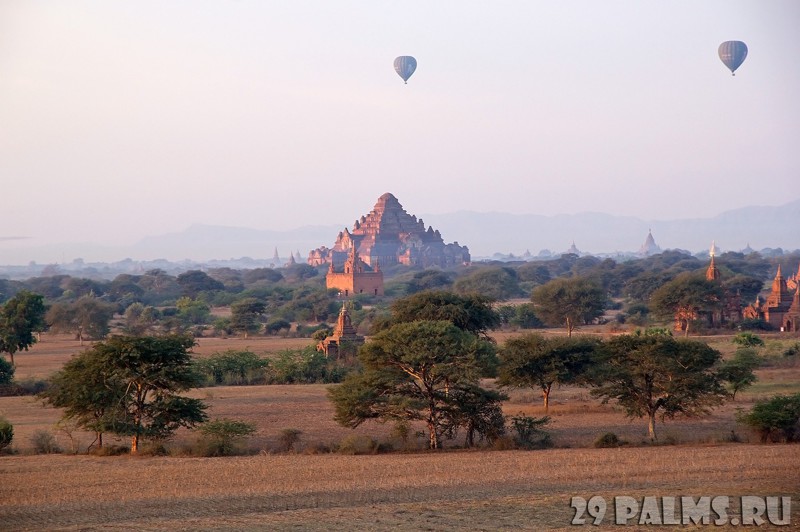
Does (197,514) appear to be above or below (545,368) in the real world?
below

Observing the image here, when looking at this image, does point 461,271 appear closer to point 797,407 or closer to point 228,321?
point 228,321

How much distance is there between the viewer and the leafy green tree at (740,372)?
1078 inches

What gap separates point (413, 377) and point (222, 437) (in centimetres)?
473

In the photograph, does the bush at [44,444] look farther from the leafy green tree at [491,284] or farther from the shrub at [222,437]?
the leafy green tree at [491,284]

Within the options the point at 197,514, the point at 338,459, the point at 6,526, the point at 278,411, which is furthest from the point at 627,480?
the point at 278,411

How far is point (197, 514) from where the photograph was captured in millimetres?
17094

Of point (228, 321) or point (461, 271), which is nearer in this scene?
point (228, 321)

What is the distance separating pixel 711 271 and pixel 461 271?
78.1 meters

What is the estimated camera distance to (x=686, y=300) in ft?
190

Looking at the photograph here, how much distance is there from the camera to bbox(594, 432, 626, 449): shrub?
24062mm

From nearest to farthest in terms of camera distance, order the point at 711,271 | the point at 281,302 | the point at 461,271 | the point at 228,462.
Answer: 1. the point at 228,462
2. the point at 711,271
3. the point at 281,302
4. the point at 461,271

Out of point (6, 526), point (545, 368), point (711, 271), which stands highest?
point (711, 271)

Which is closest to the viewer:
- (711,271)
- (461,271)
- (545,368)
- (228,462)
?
(228,462)

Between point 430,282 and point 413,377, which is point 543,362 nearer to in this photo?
Result: point 413,377
